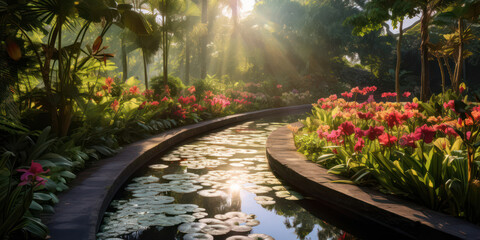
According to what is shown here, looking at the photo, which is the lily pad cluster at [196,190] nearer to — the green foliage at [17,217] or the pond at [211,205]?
the pond at [211,205]

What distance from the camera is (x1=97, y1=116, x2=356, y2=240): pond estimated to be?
3.79 m

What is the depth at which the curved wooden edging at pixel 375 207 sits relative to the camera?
3.34 m

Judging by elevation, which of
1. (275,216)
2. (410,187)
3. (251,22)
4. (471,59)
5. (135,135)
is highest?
(251,22)

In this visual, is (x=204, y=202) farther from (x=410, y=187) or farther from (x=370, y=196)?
(x=410, y=187)

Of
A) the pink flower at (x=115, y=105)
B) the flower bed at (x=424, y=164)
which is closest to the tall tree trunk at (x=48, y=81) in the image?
the pink flower at (x=115, y=105)

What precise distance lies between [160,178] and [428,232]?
3886mm

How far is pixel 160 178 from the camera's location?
19.5ft

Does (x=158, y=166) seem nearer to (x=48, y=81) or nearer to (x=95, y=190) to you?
(x=48, y=81)

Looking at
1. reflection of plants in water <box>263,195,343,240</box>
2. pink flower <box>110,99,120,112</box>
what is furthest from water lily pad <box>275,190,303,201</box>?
pink flower <box>110,99,120,112</box>

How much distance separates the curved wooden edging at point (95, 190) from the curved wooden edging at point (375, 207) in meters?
2.48

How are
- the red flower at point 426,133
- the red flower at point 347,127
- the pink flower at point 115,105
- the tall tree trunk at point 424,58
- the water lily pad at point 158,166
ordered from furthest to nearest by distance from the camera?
the tall tree trunk at point 424,58
the pink flower at point 115,105
the water lily pad at point 158,166
the red flower at point 347,127
the red flower at point 426,133

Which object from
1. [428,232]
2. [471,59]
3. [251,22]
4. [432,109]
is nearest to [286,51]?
[251,22]

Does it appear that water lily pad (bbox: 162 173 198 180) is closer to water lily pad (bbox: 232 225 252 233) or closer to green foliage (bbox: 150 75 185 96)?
water lily pad (bbox: 232 225 252 233)

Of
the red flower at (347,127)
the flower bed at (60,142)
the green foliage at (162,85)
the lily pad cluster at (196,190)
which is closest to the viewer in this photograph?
the flower bed at (60,142)
